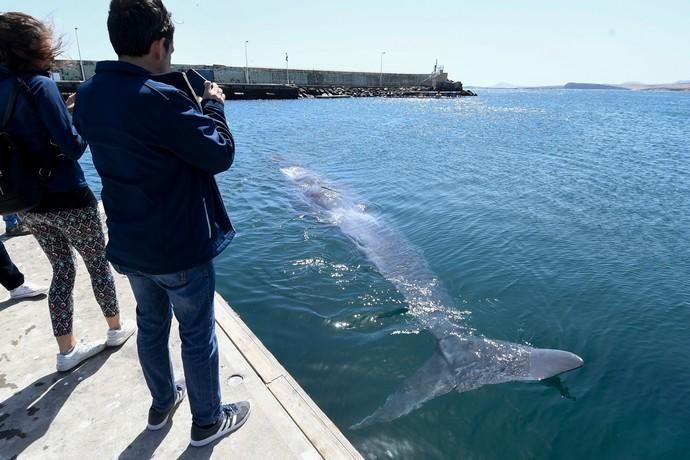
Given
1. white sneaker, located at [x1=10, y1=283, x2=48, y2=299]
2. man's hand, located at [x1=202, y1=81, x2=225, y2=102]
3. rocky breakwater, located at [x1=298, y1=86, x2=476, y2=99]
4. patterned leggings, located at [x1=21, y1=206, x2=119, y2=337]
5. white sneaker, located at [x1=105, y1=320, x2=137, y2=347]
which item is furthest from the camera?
rocky breakwater, located at [x1=298, y1=86, x2=476, y2=99]

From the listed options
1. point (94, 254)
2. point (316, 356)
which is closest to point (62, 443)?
point (94, 254)

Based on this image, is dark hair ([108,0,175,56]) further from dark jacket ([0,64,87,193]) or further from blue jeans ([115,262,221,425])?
blue jeans ([115,262,221,425])

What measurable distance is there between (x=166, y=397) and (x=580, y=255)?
26.5 feet

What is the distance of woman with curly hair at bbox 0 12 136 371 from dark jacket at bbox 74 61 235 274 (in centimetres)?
91

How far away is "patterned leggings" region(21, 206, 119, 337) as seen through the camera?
11.1 feet

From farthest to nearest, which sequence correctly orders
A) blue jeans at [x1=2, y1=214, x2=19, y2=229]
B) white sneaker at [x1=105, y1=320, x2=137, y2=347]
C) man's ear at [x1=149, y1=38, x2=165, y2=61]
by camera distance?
blue jeans at [x1=2, y1=214, x2=19, y2=229]
white sneaker at [x1=105, y1=320, x2=137, y2=347]
man's ear at [x1=149, y1=38, x2=165, y2=61]

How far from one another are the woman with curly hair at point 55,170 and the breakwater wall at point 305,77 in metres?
70.4

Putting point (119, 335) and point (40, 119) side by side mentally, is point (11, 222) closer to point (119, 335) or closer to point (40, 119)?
point (119, 335)

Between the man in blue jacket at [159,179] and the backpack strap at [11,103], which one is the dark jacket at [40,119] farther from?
the man in blue jacket at [159,179]

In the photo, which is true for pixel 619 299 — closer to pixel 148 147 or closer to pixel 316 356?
pixel 316 356

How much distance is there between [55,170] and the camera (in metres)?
3.30

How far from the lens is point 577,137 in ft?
80.6

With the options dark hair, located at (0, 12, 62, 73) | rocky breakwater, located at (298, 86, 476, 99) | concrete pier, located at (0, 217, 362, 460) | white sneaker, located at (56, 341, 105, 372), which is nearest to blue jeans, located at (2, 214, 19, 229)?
concrete pier, located at (0, 217, 362, 460)

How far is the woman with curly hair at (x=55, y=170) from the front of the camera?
9.91 ft
